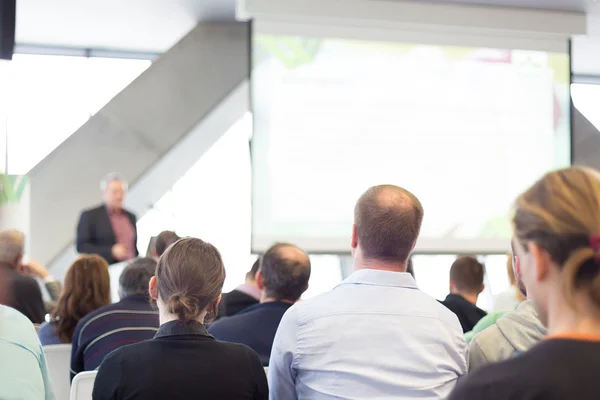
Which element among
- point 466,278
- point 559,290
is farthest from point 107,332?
point 559,290

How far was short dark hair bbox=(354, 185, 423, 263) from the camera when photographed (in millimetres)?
1822

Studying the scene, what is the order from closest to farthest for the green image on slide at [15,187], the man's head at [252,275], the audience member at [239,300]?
the audience member at [239,300] → the man's head at [252,275] → the green image on slide at [15,187]

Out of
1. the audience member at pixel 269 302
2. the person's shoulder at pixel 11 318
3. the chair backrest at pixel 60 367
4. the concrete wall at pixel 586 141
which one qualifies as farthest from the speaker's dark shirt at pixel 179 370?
the concrete wall at pixel 586 141

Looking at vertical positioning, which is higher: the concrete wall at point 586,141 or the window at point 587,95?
the window at point 587,95

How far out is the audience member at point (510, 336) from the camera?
1756mm

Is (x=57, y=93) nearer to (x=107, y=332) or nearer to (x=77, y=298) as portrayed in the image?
(x=77, y=298)

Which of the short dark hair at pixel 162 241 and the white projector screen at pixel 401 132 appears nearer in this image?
the short dark hair at pixel 162 241

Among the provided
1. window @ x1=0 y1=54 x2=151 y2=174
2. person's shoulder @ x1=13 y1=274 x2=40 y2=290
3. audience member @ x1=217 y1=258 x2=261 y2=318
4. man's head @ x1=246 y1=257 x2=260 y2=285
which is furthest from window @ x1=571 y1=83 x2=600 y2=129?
person's shoulder @ x1=13 y1=274 x2=40 y2=290

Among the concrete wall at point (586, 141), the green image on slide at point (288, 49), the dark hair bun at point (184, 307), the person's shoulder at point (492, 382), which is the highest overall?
the green image on slide at point (288, 49)

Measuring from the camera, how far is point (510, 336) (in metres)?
1.77

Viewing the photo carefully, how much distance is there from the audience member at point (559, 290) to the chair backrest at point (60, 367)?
88.9 inches

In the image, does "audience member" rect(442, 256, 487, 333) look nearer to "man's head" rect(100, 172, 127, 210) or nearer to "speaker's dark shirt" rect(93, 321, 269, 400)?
"speaker's dark shirt" rect(93, 321, 269, 400)

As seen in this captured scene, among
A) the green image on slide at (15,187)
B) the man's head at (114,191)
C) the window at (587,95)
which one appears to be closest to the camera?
the man's head at (114,191)

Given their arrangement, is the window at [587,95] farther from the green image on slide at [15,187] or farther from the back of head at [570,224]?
the back of head at [570,224]
